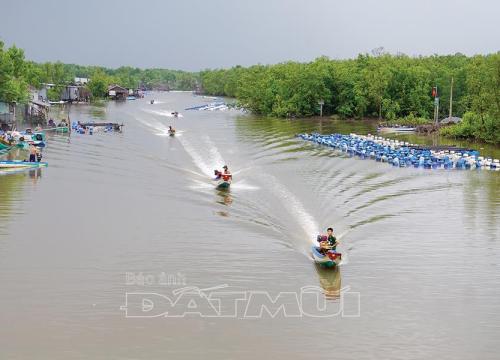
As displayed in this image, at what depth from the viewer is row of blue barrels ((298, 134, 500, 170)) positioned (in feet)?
134

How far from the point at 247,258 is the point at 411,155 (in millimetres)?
25681

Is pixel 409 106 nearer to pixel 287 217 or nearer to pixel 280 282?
pixel 287 217

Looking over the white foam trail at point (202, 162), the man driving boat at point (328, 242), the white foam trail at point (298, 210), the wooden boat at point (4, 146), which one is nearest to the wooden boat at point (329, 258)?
the man driving boat at point (328, 242)

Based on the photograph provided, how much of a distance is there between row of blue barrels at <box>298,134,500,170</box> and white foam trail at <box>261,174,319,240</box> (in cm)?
1147

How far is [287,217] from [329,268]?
6.68 meters

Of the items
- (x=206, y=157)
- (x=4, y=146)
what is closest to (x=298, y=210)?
(x=206, y=157)

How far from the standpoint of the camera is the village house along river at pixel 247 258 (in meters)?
14.5

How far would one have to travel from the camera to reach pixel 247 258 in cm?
1995

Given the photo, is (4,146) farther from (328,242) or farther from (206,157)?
(328,242)

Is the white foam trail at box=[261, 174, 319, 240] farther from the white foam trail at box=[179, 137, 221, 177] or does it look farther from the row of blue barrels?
the row of blue barrels

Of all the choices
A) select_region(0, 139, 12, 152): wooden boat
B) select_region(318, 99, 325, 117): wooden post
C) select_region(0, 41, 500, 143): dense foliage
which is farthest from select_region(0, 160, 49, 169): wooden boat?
select_region(318, 99, 325, 117): wooden post

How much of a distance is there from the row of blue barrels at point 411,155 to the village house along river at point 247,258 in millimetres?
1918

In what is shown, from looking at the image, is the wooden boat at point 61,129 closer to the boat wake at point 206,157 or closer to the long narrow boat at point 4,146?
the boat wake at point 206,157

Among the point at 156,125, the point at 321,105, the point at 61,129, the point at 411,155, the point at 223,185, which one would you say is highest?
the point at 321,105
